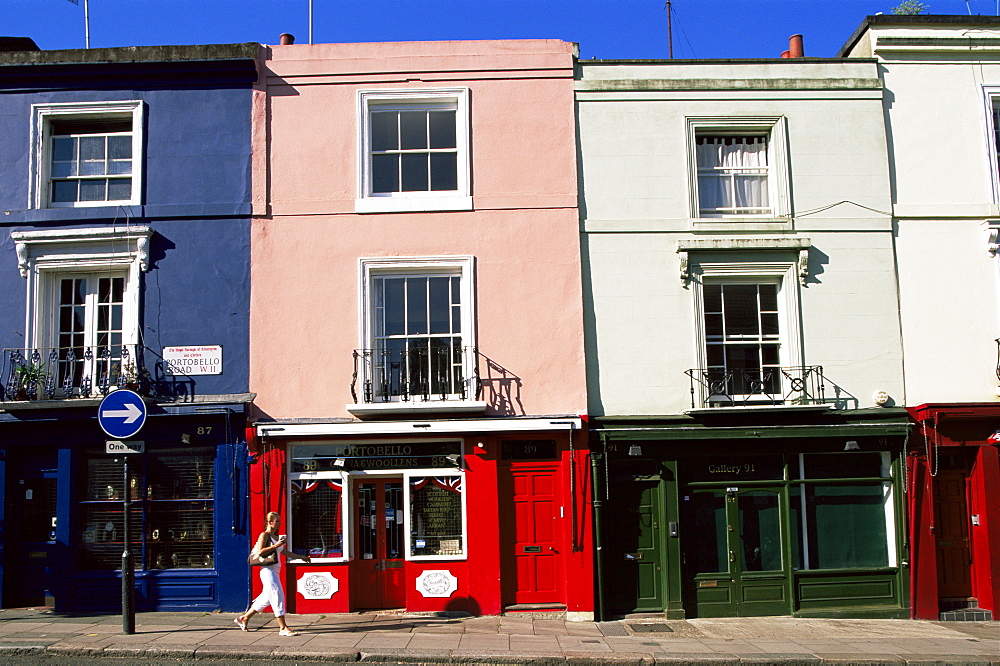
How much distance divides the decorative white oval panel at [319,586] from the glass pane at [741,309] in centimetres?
738

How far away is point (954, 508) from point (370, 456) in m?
9.40

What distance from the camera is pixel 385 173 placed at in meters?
14.2

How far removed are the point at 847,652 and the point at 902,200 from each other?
24.2 ft

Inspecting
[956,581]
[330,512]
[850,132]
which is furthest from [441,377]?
[956,581]

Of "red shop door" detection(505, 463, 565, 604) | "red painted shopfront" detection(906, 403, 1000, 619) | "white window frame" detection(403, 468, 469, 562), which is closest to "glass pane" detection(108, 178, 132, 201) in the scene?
"white window frame" detection(403, 468, 469, 562)

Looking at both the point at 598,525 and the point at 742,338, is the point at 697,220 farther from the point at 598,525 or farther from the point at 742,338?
the point at 598,525

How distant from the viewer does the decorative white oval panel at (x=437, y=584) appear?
1314cm

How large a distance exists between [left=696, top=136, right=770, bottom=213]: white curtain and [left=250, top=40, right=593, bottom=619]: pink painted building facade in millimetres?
2281

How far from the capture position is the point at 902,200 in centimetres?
1412

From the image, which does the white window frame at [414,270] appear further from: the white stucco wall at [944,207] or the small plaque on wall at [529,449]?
the white stucco wall at [944,207]

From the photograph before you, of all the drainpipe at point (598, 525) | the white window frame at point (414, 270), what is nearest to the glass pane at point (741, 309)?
the drainpipe at point (598, 525)

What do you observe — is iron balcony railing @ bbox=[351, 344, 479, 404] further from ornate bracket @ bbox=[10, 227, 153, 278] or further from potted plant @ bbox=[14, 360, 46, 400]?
potted plant @ bbox=[14, 360, 46, 400]

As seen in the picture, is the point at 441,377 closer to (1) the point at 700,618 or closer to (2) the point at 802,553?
(1) the point at 700,618

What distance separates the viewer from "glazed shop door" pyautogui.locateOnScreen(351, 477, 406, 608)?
43.8ft
